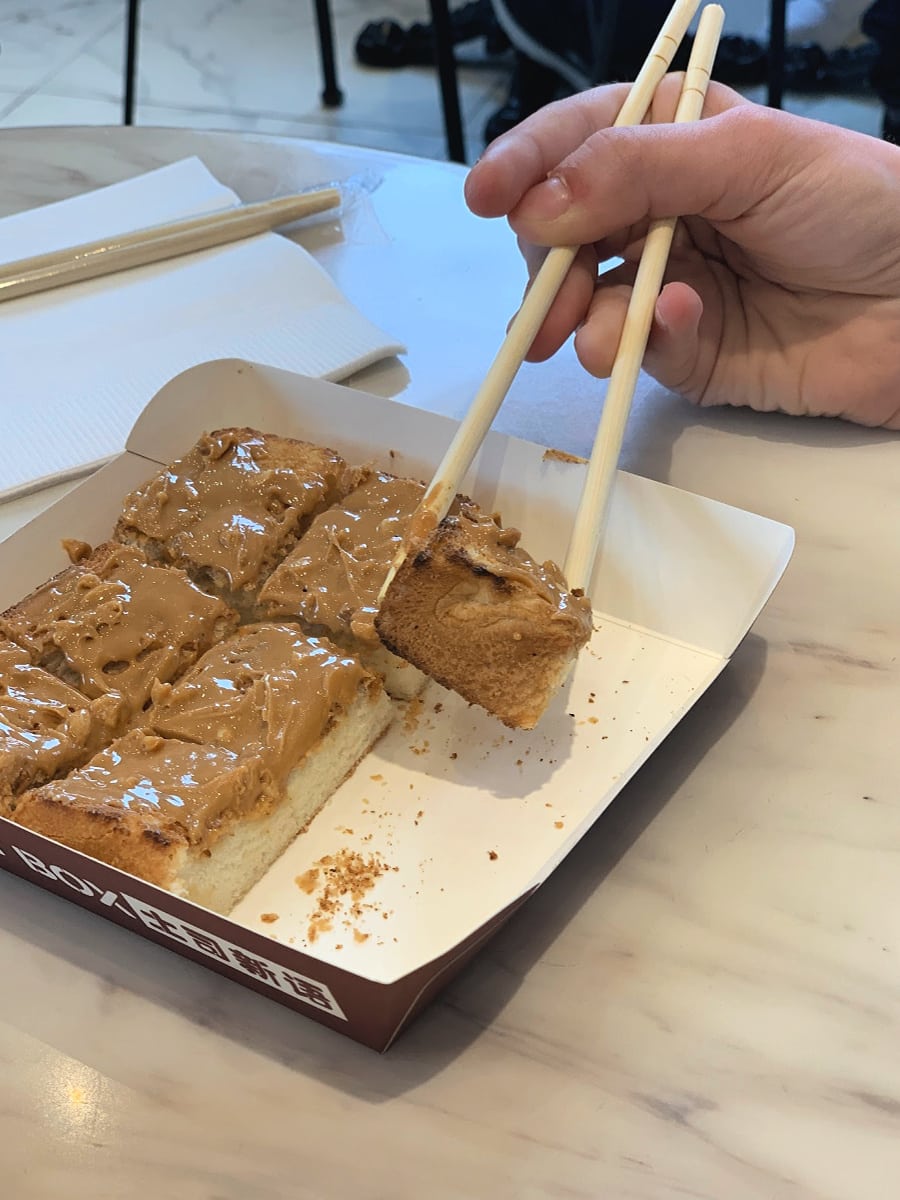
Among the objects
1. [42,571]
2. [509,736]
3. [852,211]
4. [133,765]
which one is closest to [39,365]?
[42,571]

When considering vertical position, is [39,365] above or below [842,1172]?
above

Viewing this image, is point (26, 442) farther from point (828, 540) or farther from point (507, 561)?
point (828, 540)

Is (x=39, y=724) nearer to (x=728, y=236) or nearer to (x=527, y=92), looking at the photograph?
(x=728, y=236)

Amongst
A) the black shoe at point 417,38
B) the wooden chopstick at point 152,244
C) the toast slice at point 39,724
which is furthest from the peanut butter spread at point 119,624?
the black shoe at point 417,38

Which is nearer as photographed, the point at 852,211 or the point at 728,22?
the point at 852,211

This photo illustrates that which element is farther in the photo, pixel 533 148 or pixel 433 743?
pixel 533 148

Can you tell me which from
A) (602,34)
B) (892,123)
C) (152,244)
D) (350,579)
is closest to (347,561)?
(350,579)
